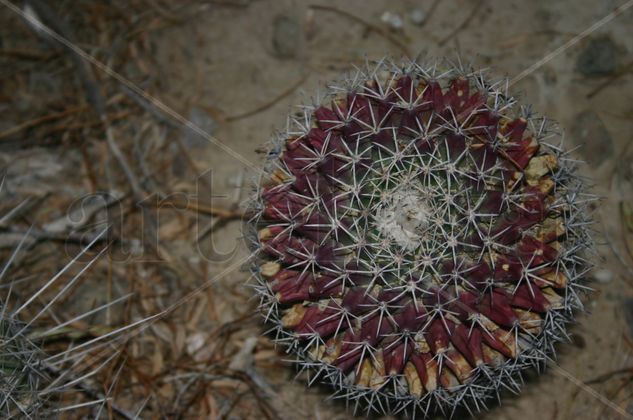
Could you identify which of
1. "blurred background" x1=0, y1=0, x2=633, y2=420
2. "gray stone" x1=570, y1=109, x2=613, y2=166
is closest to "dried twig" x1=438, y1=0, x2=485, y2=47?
"blurred background" x1=0, y1=0, x2=633, y2=420

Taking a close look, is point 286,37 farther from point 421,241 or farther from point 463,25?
point 421,241

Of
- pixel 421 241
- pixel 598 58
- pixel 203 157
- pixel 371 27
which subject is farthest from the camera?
pixel 371 27

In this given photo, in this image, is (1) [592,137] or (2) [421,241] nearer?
(2) [421,241]

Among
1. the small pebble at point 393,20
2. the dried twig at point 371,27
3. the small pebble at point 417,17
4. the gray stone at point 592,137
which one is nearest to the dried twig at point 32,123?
the dried twig at point 371,27

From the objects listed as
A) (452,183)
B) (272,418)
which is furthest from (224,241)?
(452,183)

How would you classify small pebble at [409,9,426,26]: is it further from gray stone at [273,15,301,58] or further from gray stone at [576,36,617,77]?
gray stone at [576,36,617,77]

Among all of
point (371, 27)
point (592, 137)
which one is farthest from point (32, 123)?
point (592, 137)

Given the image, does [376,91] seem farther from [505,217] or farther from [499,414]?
[499,414]
